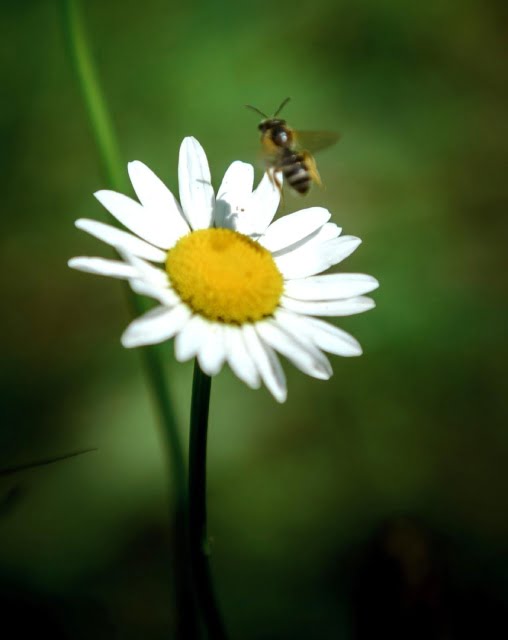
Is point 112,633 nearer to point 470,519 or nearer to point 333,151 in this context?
point 470,519

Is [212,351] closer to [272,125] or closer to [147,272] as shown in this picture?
[147,272]

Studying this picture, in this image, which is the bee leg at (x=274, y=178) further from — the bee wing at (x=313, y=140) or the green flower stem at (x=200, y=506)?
the green flower stem at (x=200, y=506)

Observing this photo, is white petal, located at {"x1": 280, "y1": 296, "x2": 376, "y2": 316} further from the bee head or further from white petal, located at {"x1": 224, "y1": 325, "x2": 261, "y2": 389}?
the bee head

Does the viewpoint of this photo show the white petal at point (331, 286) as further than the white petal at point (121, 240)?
Yes

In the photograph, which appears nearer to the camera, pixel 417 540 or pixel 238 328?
pixel 238 328

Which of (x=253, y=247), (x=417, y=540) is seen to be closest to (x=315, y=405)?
(x=417, y=540)

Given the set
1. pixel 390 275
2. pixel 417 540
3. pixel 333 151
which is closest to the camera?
pixel 417 540

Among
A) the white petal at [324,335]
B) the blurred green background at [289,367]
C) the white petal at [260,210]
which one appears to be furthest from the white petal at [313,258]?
the blurred green background at [289,367]
